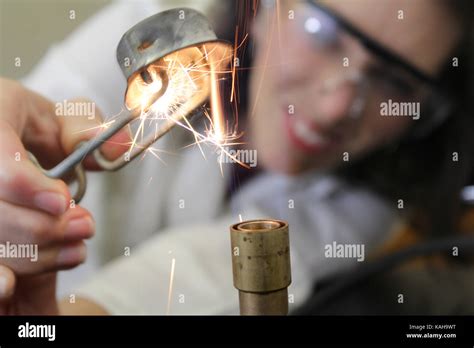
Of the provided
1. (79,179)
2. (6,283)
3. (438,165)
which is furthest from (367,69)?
(6,283)

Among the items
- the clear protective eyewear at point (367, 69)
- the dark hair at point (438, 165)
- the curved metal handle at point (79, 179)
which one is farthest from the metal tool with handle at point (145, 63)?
the dark hair at point (438, 165)

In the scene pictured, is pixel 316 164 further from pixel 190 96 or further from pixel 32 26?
pixel 32 26

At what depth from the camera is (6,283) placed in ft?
1.84

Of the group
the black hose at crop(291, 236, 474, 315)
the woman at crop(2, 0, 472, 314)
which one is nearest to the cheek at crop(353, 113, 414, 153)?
the woman at crop(2, 0, 472, 314)

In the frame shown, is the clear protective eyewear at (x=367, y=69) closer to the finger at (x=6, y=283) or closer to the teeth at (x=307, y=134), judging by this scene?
the teeth at (x=307, y=134)

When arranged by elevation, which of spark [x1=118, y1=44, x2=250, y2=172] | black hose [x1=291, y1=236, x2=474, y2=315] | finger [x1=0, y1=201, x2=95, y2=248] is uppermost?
spark [x1=118, y1=44, x2=250, y2=172]

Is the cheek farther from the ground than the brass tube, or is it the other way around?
the cheek

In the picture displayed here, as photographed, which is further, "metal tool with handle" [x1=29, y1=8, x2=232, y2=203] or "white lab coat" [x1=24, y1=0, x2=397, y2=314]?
"white lab coat" [x1=24, y1=0, x2=397, y2=314]

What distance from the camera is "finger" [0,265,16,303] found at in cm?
56

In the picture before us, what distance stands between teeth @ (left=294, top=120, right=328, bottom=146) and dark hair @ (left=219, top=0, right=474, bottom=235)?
49 millimetres

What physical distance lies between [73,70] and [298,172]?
32 centimetres

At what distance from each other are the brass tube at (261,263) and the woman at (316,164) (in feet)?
0.55

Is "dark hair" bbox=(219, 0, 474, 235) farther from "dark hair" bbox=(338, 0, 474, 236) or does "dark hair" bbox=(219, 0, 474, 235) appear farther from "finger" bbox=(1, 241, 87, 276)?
"finger" bbox=(1, 241, 87, 276)

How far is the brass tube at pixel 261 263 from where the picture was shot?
428 millimetres
